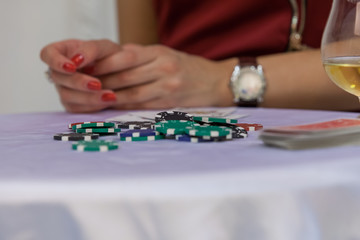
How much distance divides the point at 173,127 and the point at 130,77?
51 cm

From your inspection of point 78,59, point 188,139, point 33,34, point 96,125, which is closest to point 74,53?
point 78,59

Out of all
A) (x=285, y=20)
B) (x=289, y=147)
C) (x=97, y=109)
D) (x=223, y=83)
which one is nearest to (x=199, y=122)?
(x=289, y=147)

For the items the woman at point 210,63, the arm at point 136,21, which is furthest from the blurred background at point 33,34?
the woman at point 210,63

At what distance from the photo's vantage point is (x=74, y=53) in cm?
91

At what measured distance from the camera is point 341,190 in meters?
0.37

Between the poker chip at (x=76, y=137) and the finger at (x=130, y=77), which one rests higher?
the finger at (x=130, y=77)

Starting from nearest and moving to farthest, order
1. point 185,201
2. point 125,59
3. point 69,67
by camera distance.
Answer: point 185,201 < point 69,67 < point 125,59

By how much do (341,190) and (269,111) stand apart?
1.68 ft

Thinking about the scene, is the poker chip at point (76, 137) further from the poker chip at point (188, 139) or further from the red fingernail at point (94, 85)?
the red fingernail at point (94, 85)

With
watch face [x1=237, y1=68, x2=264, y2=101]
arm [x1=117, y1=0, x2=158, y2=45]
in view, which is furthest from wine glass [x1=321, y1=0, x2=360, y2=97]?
arm [x1=117, y1=0, x2=158, y2=45]

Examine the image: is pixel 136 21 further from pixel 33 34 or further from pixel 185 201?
pixel 185 201

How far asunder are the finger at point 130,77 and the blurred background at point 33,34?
1.13 m

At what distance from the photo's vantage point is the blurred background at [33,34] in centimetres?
201

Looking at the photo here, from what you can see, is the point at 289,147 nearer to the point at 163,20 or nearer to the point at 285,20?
the point at 285,20
